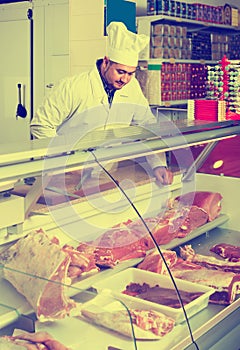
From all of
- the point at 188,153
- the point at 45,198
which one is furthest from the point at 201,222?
the point at 45,198

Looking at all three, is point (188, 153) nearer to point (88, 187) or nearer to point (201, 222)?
point (201, 222)

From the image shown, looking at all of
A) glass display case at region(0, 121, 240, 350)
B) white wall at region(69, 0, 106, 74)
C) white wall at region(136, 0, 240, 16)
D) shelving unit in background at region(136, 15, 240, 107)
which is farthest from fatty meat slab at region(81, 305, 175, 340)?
white wall at region(136, 0, 240, 16)

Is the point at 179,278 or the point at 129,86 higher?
the point at 129,86

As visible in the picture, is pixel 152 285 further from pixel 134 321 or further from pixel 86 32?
pixel 86 32

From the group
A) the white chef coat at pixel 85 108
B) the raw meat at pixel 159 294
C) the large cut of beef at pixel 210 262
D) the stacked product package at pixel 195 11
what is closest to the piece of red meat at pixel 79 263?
the raw meat at pixel 159 294

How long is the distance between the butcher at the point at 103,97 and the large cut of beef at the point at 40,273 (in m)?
1.56

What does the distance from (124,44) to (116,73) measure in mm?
223

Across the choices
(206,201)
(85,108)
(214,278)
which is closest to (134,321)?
(214,278)

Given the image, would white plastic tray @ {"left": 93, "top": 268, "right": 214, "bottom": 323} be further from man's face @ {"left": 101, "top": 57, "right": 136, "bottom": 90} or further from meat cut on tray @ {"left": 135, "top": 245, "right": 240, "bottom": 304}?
man's face @ {"left": 101, "top": 57, "right": 136, "bottom": 90}

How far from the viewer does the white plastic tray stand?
1978mm

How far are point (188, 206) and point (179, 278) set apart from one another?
76 centimetres

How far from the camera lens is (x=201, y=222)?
2.89 m

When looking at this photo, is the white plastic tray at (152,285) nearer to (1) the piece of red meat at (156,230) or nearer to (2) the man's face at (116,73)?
(1) the piece of red meat at (156,230)

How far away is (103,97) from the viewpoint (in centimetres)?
402
